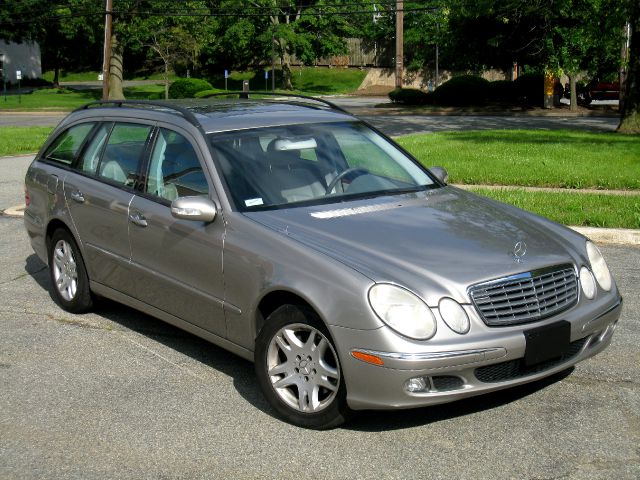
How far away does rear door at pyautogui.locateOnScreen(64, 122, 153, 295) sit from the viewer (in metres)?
6.58

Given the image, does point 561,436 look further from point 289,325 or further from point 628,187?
point 628,187

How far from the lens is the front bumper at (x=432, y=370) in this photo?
4.61 m

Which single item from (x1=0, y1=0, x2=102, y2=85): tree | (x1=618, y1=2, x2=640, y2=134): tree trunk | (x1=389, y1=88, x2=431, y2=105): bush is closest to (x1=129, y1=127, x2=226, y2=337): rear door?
(x1=618, y1=2, x2=640, y2=134): tree trunk

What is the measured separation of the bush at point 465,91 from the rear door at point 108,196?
34.6 m

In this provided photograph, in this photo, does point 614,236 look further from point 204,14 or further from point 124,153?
point 204,14

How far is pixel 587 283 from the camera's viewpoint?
17.5 ft

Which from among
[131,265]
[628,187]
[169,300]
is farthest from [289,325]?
[628,187]

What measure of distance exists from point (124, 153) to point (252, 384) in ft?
6.73

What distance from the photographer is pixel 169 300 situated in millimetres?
6109

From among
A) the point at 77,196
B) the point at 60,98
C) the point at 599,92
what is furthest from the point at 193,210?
the point at 60,98

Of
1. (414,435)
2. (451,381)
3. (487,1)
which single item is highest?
(487,1)

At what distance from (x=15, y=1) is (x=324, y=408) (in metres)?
67.5

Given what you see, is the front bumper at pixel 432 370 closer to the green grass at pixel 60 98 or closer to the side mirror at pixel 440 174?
the side mirror at pixel 440 174

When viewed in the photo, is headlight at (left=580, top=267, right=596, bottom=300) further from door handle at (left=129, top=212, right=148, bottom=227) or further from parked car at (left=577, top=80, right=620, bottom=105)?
parked car at (left=577, top=80, right=620, bottom=105)
